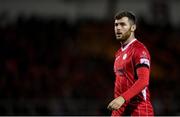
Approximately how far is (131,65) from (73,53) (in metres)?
6.77

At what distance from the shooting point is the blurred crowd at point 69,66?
28.3 ft

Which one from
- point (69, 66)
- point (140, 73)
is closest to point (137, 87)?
point (140, 73)

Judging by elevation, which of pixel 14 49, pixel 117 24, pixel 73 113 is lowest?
pixel 73 113

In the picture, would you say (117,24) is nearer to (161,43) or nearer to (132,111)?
(132,111)

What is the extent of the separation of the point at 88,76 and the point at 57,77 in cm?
65

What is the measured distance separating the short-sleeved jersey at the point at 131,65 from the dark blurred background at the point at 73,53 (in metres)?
4.17

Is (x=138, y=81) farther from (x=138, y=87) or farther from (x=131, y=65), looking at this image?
(x=131, y=65)

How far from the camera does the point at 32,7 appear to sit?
12562mm

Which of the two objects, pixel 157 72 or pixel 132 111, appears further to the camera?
pixel 157 72

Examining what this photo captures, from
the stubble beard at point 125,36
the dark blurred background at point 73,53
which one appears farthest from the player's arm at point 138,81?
the dark blurred background at point 73,53

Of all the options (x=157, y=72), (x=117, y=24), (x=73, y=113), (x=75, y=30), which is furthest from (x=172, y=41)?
(x=117, y=24)

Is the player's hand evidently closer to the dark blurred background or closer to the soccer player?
the soccer player

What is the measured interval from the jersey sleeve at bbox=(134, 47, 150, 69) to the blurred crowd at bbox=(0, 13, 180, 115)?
443 cm

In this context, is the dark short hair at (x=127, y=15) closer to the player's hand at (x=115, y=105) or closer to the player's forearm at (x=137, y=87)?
the player's forearm at (x=137, y=87)
